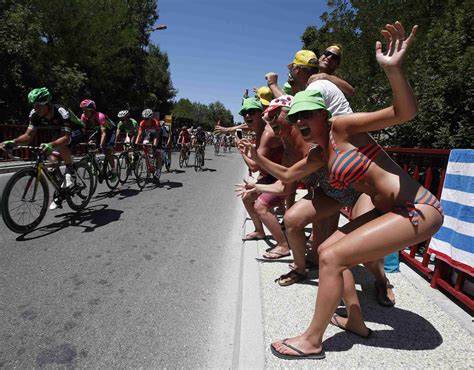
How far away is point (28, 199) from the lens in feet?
15.4

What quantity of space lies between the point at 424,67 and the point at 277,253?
5.16m

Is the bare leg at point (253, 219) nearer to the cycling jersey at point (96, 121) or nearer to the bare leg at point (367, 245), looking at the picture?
the bare leg at point (367, 245)

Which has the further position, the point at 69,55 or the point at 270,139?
the point at 69,55

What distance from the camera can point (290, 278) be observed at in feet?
10.6

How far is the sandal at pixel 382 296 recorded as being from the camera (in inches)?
111

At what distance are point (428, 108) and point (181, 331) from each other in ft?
17.3

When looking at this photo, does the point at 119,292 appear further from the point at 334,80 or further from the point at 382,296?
the point at 334,80

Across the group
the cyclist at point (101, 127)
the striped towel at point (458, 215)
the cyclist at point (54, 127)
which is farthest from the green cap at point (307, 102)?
the cyclist at point (101, 127)

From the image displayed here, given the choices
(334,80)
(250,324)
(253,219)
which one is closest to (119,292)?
(250,324)

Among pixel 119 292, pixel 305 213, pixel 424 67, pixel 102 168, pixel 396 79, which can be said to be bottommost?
pixel 119 292

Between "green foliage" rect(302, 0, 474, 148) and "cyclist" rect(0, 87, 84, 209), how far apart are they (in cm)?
599

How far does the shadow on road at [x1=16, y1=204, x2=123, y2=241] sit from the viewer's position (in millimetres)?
4609

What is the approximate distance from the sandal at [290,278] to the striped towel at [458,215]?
1.34 meters

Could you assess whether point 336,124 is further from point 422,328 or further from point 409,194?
point 422,328
